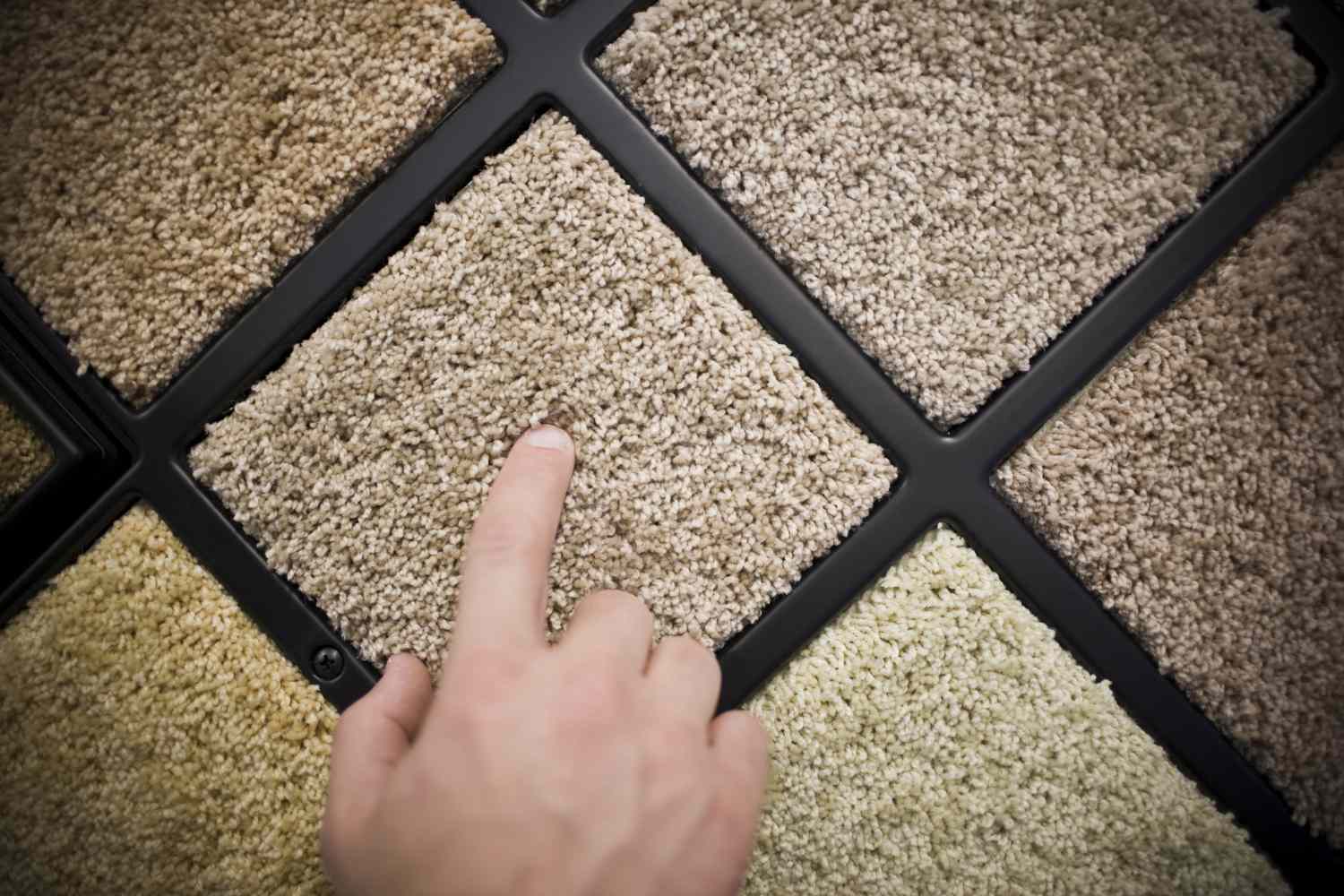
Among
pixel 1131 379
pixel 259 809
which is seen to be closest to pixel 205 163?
pixel 259 809

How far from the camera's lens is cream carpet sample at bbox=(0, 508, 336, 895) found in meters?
0.51

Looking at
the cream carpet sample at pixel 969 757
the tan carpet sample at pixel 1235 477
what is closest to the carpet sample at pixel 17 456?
the cream carpet sample at pixel 969 757

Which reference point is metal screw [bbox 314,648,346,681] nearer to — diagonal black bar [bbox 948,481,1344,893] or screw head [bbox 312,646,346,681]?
screw head [bbox 312,646,346,681]

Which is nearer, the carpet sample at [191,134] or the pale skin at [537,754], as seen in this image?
the pale skin at [537,754]

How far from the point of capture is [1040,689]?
0.50 meters

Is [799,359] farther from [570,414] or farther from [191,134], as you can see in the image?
[191,134]

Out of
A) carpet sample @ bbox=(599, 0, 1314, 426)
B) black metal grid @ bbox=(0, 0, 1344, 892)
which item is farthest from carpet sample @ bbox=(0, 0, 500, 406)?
carpet sample @ bbox=(599, 0, 1314, 426)

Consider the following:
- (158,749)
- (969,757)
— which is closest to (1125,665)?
(969,757)

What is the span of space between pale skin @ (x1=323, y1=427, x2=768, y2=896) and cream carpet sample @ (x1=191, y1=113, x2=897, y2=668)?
2cm

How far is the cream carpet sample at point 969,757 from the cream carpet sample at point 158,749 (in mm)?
279

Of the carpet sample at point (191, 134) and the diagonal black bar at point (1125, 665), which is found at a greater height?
the carpet sample at point (191, 134)

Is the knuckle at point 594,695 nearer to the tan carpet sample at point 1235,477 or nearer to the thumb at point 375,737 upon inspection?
the thumb at point 375,737

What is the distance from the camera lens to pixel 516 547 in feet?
1.53

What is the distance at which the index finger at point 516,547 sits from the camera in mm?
448
